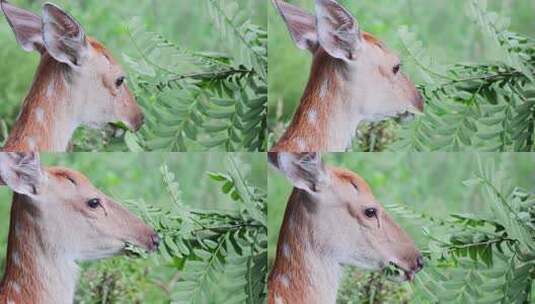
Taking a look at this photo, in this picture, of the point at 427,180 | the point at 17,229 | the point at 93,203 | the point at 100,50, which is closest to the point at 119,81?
the point at 100,50

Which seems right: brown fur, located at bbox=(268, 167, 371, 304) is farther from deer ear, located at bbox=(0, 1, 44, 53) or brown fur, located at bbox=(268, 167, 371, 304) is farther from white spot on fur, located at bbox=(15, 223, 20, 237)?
deer ear, located at bbox=(0, 1, 44, 53)

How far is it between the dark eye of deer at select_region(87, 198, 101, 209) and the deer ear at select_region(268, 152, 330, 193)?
430 mm

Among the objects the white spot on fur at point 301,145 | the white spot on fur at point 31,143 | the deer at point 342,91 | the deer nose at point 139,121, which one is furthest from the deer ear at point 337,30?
the white spot on fur at point 31,143

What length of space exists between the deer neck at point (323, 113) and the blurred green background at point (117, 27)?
0.19 m

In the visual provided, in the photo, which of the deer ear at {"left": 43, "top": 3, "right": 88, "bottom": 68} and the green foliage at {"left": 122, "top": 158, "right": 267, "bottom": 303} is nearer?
the deer ear at {"left": 43, "top": 3, "right": 88, "bottom": 68}

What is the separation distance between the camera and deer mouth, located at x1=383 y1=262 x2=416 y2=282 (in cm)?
381

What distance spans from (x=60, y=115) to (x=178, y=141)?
29 centimetres

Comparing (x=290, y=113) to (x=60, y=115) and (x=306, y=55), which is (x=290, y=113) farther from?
(x=60, y=115)

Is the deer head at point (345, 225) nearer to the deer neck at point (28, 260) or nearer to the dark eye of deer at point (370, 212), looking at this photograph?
the dark eye of deer at point (370, 212)

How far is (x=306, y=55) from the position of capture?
3.77m

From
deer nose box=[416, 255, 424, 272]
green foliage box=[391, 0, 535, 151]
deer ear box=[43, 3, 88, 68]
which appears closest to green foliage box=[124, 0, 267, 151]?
deer ear box=[43, 3, 88, 68]

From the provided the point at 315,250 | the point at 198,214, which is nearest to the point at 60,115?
the point at 198,214

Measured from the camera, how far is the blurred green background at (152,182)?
12.4 ft

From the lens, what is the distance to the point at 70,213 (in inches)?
147
